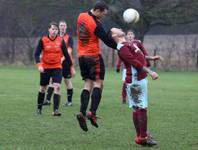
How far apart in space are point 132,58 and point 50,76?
15.9 feet

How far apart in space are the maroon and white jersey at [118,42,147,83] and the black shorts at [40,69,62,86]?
4.33 meters

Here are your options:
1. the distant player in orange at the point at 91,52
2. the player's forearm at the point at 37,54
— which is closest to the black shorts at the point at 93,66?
the distant player in orange at the point at 91,52

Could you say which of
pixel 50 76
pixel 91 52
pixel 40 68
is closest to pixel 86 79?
pixel 91 52

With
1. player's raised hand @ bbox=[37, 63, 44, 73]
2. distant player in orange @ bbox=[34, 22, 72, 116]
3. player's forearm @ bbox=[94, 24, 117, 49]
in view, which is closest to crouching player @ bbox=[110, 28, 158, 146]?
player's forearm @ bbox=[94, 24, 117, 49]

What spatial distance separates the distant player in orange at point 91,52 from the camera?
393 inches

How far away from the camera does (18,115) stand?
13.0m

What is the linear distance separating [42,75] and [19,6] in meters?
34.9

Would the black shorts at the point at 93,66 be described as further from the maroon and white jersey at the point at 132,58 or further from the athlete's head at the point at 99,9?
the maroon and white jersey at the point at 132,58

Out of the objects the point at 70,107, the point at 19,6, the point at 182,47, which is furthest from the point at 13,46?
the point at 70,107

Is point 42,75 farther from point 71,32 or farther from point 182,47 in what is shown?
point 71,32

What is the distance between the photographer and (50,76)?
13547mm

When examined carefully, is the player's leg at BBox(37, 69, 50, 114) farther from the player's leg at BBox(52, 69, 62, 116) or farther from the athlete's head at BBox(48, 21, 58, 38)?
the athlete's head at BBox(48, 21, 58, 38)

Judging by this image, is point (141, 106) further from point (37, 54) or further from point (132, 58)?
point (37, 54)

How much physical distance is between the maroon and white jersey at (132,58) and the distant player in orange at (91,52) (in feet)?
2.72
